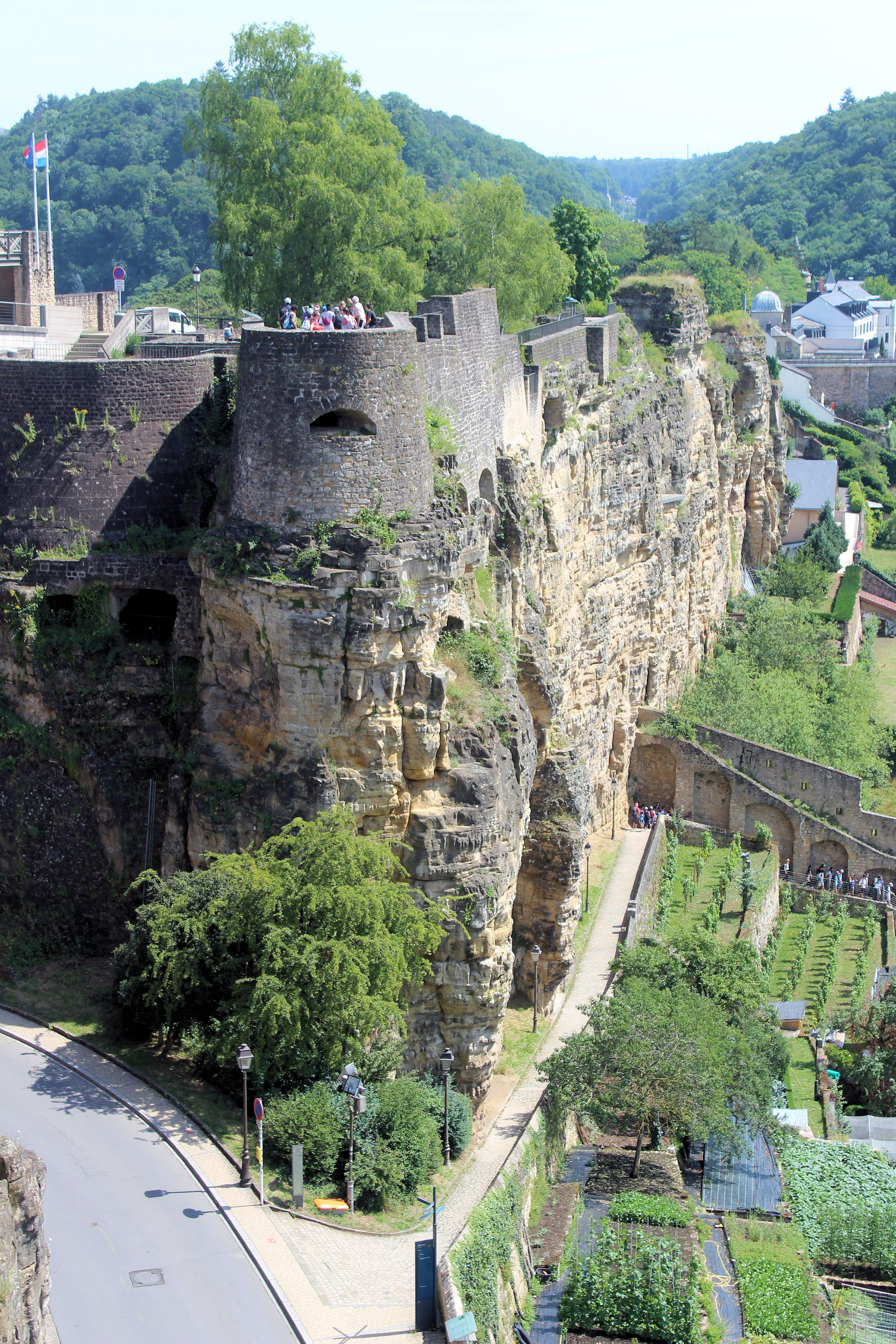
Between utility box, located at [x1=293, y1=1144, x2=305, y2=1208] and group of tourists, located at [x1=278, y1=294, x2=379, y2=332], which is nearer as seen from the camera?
utility box, located at [x1=293, y1=1144, x2=305, y2=1208]

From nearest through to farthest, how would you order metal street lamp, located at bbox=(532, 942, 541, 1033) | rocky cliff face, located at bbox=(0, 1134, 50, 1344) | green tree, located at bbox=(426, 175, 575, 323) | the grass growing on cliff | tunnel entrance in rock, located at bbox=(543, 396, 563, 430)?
rocky cliff face, located at bbox=(0, 1134, 50, 1344)
the grass growing on cliff
metal street lamp, located at bbox=(532, 942, 541, 1033)
tunnel entrance in rock, located at bbox=(543, 396, 563, 430)
green tree, located at bbox=(426, 175, 575, 323)

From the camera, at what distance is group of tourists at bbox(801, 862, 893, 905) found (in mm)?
48188

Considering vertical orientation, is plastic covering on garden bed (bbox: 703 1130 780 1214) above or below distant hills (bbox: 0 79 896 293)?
below

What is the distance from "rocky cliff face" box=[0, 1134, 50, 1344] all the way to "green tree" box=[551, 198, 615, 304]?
45.0 meters

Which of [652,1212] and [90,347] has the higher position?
[90,347]

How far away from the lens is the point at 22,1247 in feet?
59.4

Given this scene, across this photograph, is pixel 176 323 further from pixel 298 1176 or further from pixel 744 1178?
pixel 744 1178

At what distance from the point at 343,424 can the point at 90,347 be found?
414 inches

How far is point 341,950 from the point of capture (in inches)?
1009

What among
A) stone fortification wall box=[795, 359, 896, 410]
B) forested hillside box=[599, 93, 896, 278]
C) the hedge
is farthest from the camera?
forested hillside box=[599, 93, 896, 278]

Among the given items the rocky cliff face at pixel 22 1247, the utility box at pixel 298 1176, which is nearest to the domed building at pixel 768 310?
the utility box at pixel 298 1176

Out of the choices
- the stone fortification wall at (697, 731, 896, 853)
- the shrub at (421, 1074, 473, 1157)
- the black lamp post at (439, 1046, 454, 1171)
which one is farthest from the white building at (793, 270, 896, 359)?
the black lamp post at (439, 1046, 454, 1171)

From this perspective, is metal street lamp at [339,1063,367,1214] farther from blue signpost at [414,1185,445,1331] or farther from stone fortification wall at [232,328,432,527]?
stone fortification wall at [232,328,432,527]

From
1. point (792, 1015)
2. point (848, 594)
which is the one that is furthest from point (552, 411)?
point (848, 594)
